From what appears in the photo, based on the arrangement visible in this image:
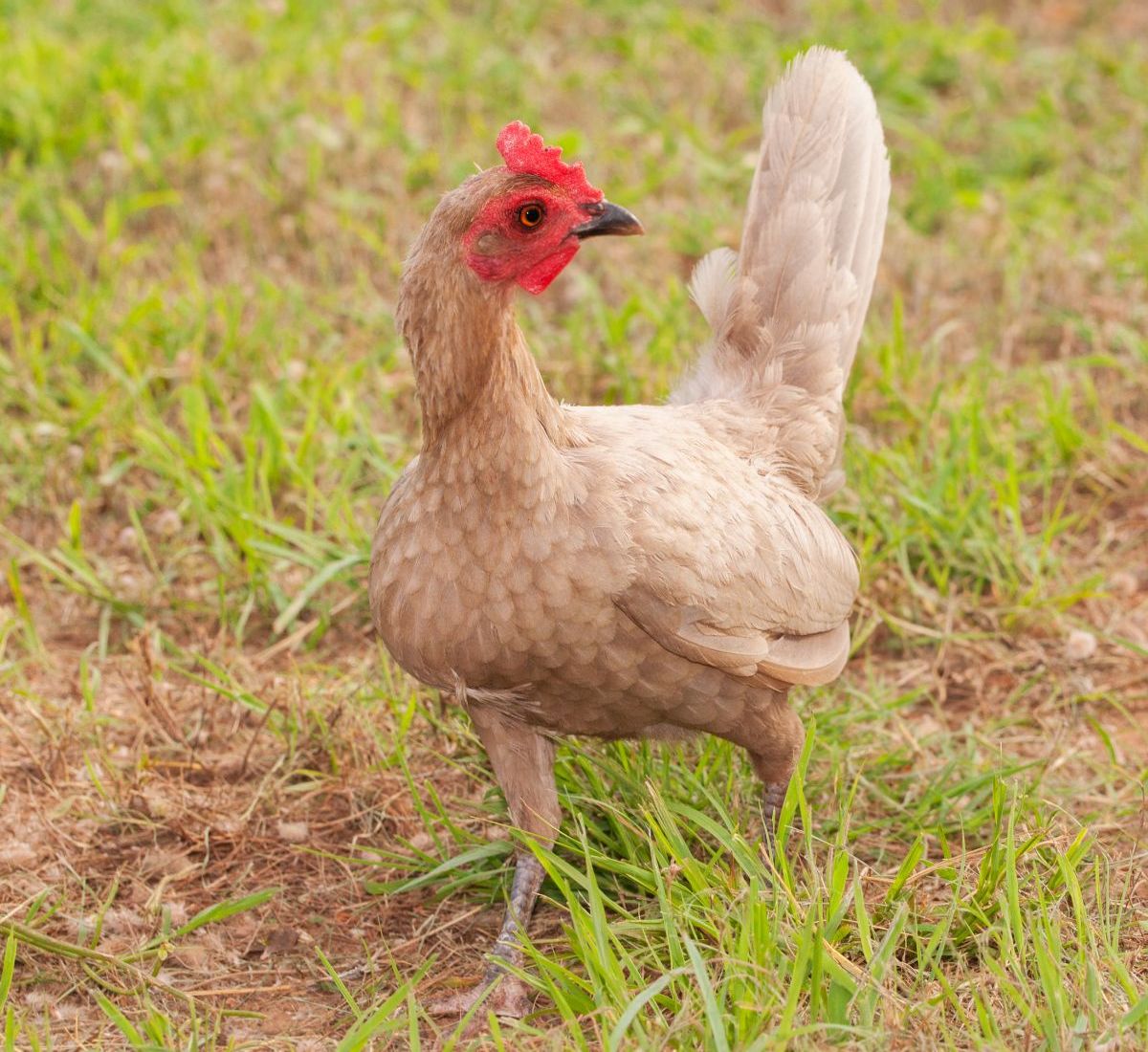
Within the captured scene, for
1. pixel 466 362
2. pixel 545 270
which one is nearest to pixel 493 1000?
pixel 466 362

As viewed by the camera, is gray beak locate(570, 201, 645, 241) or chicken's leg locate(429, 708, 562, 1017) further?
chicken's leg locate(429, 708, 562, 1017)

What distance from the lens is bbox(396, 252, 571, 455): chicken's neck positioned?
2963mm

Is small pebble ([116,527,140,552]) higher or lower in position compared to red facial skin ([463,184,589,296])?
lower

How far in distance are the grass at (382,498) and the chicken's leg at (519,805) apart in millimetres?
120

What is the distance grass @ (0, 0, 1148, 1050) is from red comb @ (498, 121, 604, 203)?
1300 millimetres

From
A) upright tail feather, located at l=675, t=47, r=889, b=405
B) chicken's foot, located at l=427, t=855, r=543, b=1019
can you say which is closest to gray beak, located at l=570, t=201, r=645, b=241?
upright tail feather, located at l=675, t=47, r=889, b=405

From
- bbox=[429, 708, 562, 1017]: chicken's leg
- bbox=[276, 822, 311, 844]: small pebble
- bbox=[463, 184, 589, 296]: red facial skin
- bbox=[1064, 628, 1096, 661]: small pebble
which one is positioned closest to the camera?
bbox=[463, 184, 589, 296]: red facial skin

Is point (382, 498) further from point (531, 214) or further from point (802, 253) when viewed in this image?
point (531, 214)

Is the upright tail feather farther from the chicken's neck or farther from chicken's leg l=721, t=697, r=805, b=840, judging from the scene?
the chicken's neck

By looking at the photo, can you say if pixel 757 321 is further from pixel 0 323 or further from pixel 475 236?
pixel 0 323

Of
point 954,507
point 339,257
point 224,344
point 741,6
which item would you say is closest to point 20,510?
point 224,344

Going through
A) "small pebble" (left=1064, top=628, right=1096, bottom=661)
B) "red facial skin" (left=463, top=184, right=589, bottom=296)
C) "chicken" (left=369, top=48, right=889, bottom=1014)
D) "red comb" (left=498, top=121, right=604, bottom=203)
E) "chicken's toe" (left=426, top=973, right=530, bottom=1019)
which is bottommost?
"chicken's toe" (left=426, top=973, right=530, bottom=1019)

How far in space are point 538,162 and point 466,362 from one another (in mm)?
421

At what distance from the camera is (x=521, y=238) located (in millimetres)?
2945
